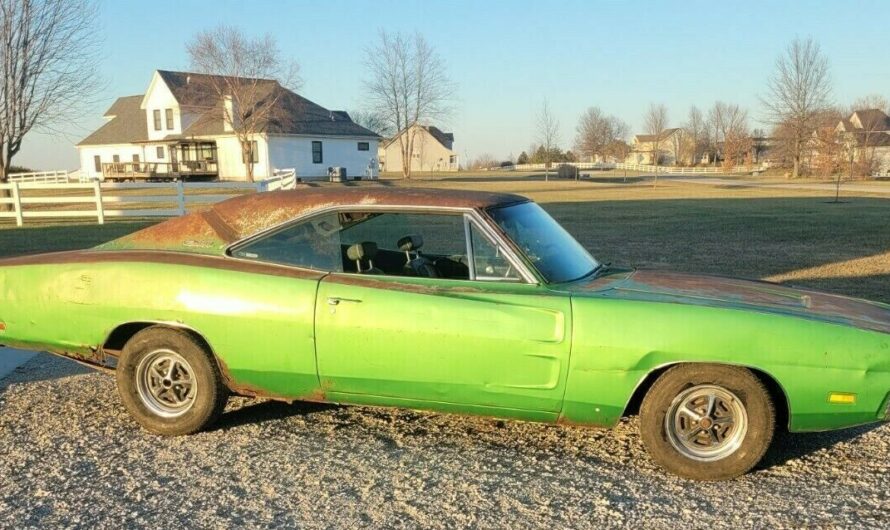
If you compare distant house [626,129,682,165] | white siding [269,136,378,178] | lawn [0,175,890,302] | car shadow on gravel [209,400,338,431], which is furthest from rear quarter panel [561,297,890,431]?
distant house [626,129,682,165]

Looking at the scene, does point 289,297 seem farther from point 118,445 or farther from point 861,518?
point 861,518

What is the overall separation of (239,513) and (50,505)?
35.7 inches

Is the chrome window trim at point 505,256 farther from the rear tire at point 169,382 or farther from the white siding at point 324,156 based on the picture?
the white siding at point 324,156

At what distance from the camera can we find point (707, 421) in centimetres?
353

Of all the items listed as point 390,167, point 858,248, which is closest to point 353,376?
point 858,248

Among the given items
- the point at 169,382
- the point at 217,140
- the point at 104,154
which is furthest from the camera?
the point at 104,154

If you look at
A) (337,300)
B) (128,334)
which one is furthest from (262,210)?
(128,334)

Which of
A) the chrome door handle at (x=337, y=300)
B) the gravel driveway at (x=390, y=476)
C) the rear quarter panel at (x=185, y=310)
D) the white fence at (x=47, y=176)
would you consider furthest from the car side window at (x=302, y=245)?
the white fence at (x=47, y=176)

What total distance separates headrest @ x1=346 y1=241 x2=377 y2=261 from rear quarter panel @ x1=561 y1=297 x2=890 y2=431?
1318mm

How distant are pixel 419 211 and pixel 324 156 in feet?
152

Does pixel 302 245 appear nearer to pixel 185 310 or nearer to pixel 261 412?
pixel 185 310

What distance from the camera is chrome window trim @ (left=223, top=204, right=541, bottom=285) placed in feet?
12.6

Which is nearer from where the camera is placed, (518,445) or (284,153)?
(518,445)

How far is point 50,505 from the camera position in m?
3.30
